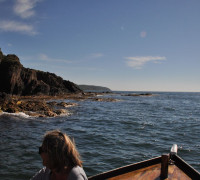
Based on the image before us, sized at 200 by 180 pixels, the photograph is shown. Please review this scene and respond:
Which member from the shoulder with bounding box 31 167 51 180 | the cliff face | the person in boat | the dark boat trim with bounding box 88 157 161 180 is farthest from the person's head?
the cliff face

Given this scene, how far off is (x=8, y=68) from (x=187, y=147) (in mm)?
49581

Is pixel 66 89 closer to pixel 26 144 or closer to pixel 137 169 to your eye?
pixel 26 144

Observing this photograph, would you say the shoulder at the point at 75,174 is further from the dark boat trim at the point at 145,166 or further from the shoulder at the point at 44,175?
the dark boat trim at the point at 145,166

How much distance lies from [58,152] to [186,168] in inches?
212

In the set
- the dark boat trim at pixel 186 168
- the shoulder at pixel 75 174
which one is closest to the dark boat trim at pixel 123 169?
the dark boat trim at pixel 186 168

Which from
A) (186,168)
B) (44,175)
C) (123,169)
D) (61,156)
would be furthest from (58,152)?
(186,168)

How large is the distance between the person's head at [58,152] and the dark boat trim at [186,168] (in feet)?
16.0

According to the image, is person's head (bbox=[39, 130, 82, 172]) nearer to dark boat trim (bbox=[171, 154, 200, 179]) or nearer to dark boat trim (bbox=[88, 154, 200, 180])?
dark boat trim (bbox=[88, 154, 200, 180])

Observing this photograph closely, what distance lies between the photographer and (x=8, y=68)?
5250 cm

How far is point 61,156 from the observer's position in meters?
2.66

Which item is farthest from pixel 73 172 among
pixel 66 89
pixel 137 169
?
pixel 66 89

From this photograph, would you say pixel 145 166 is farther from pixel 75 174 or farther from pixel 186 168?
pixel 75 174

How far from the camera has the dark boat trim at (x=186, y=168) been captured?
20.3ft

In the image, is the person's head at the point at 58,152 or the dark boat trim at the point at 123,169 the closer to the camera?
the person's head at the point at 58,152
